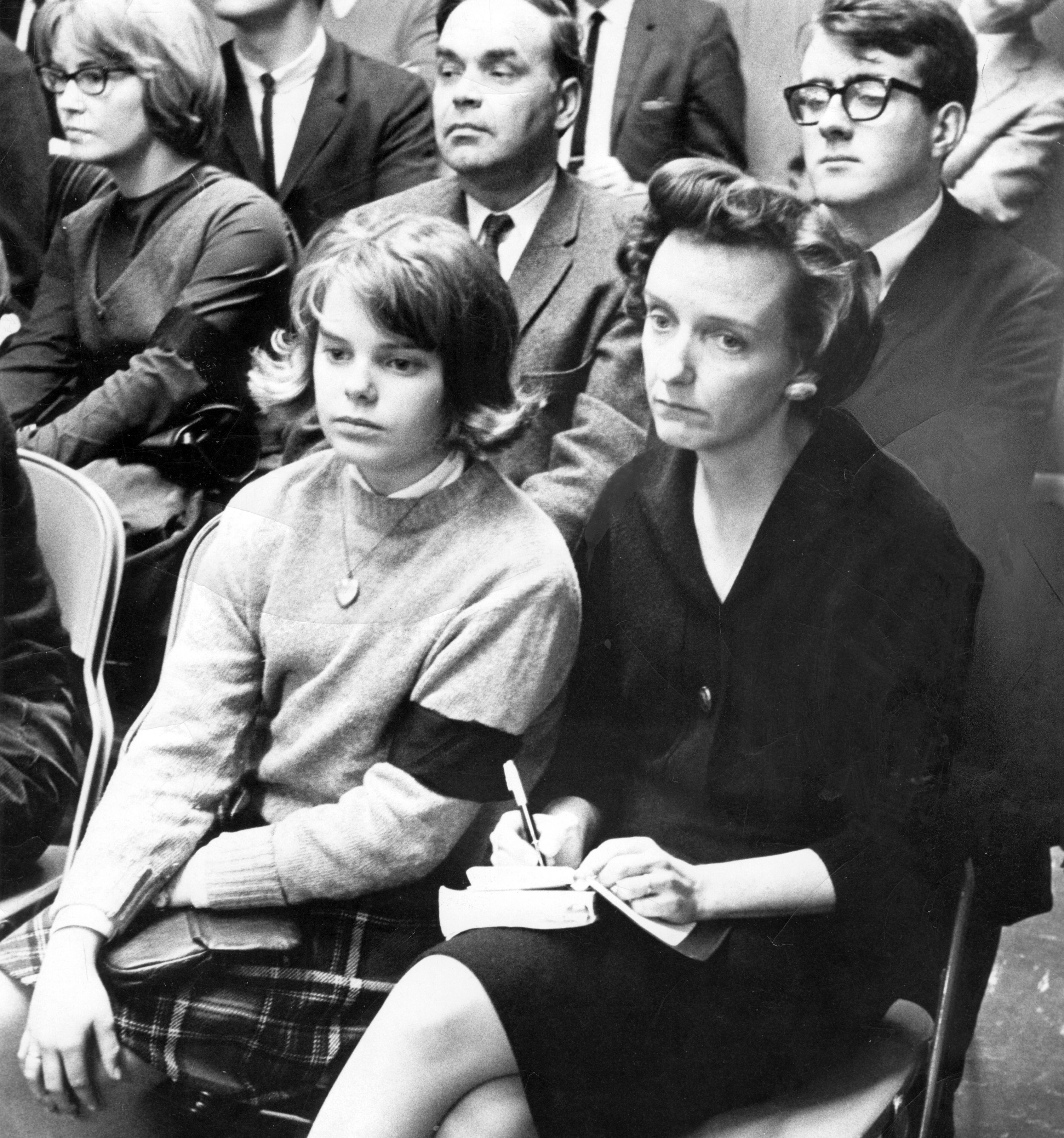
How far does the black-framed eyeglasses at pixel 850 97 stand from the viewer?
2.09m

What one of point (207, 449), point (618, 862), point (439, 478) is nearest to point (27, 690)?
point (207, 449)

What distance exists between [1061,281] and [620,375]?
1.89ft

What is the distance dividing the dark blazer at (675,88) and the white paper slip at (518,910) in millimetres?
971

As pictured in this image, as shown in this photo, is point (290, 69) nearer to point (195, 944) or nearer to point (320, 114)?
point (320, 114)

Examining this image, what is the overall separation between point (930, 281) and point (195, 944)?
1354 millimetres

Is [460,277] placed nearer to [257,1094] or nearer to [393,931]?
[393,931]

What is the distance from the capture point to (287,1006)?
2.28 m

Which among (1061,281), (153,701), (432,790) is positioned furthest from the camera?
(153,701)

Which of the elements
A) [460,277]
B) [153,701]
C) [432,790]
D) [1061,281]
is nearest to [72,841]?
[153,701]

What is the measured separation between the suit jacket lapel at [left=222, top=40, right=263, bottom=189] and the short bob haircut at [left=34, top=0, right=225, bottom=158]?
1 cm

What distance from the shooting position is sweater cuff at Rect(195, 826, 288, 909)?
2.29m


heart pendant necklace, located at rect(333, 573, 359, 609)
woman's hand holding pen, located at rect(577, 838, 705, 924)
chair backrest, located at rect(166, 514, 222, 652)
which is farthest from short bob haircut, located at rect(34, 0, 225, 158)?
woman's hand holding pen, located at rect(577, 838, 705, 924)

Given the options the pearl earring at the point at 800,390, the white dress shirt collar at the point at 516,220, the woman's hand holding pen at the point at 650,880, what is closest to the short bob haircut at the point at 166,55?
the white dress shirt collar at the point at 516,220

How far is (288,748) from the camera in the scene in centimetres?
230
